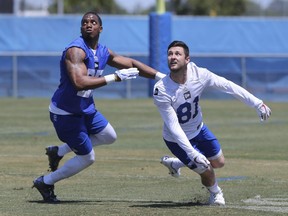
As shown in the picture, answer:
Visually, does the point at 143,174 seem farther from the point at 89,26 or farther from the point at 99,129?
the point at 89,26

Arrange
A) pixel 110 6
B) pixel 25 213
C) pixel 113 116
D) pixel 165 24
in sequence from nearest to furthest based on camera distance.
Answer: pixel 25 213 < pixel 113 116 < pixel 165 24 < pixel 110 6

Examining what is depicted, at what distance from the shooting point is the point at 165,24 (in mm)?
→ 32781

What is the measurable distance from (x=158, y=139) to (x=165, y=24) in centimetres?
1408

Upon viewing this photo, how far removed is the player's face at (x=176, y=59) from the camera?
10133mm

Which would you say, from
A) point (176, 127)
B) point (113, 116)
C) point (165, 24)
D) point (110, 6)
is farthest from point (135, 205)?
point (110, 6)

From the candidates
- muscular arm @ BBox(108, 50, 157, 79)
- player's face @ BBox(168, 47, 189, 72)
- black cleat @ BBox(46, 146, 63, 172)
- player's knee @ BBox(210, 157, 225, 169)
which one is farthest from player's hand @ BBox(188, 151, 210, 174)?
black cleat @ BBox(46, 146, 63, 172)

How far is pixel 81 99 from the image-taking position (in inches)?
425

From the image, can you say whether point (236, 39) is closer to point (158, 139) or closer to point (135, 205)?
point (158, 139)

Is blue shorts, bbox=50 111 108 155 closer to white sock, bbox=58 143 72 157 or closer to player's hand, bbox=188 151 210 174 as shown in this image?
white sock, bbox=58 143 72 157

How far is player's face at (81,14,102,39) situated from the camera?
1062cm

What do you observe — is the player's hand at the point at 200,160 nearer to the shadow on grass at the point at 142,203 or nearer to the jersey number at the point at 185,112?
the jersey number at the point at 185,112

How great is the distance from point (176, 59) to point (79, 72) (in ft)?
3.59

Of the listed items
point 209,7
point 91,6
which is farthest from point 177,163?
point 91,6

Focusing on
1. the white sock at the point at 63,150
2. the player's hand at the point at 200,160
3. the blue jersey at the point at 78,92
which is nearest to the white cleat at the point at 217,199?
the player's hand at the point at 200,160
